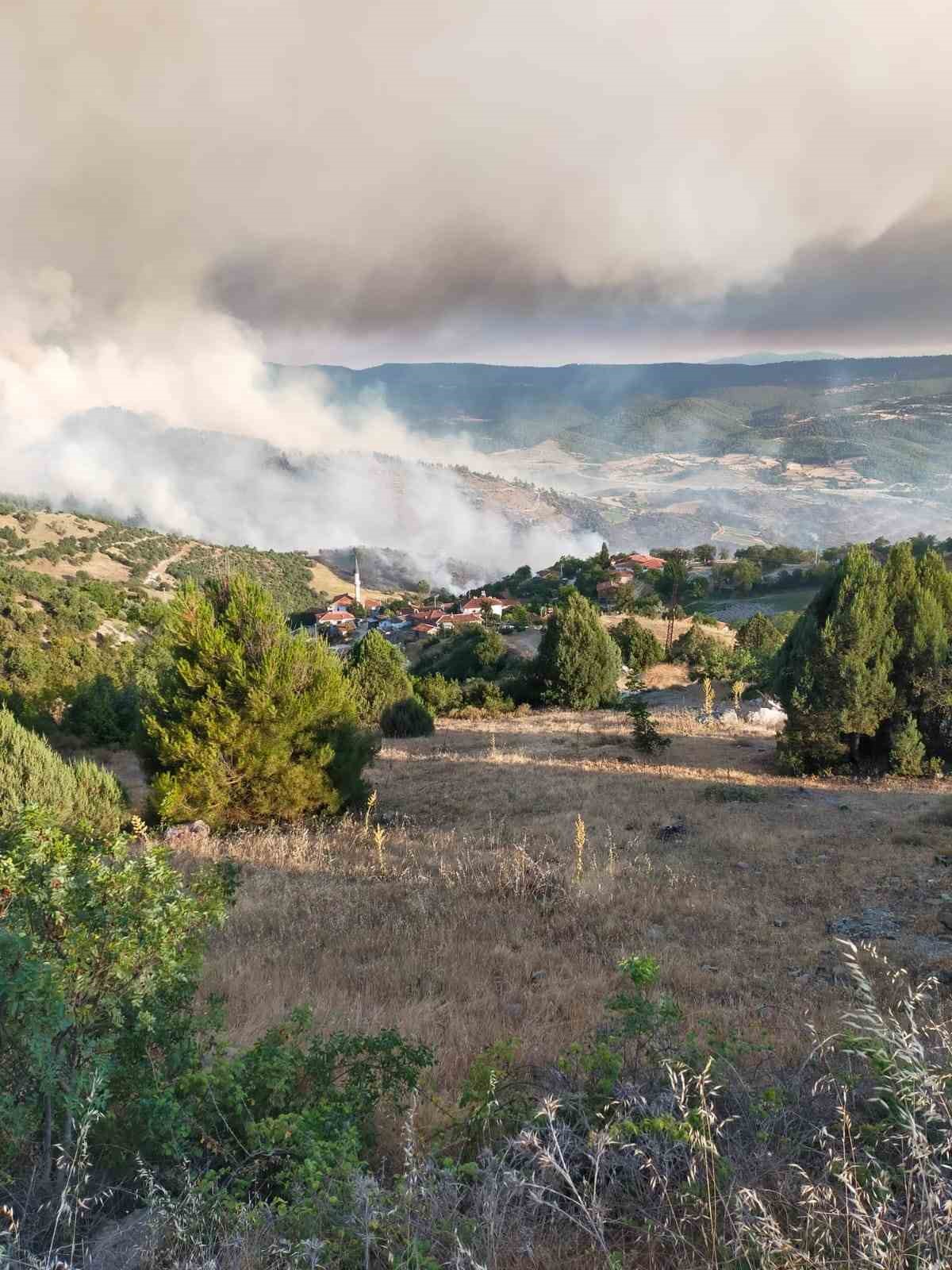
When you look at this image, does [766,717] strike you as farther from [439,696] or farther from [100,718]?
[100,718]

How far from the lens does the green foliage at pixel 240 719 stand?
10711mm

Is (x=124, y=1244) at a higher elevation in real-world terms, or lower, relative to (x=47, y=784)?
higher

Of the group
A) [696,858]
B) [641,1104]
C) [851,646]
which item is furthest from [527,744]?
[641,1104]

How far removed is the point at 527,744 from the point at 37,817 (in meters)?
16.2

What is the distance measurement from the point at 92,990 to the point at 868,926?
6606 mm

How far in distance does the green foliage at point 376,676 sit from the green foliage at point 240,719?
11.7 metres

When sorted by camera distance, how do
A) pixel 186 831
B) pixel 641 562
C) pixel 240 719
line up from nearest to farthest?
pixel 186 831 → pixel 240 719 → pixel 641 562

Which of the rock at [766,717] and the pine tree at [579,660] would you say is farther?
the pine tree at [579,660]

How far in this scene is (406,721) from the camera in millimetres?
23781

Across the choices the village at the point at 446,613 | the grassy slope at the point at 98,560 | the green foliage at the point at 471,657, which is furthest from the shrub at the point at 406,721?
the grassy slope at the point at 98,560

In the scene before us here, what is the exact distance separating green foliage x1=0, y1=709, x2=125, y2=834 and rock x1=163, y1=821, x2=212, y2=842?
2.44 ft

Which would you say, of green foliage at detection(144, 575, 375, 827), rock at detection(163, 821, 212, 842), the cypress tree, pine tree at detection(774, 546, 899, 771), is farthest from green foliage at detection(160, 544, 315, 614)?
the cypress tree

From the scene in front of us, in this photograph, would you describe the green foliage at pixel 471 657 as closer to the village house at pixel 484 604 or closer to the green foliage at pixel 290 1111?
the village house at pixel 484 604

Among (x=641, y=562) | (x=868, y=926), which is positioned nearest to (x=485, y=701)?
(x=868, y=926)
